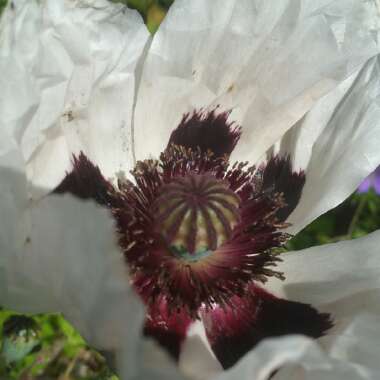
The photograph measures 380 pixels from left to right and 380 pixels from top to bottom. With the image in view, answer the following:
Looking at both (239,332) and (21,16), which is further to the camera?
(239,332)

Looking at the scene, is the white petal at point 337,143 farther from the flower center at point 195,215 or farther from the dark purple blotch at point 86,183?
the dark purple blotch at point 86,183

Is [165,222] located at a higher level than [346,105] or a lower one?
lower

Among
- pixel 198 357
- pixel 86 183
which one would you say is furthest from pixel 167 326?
pixel 86 183

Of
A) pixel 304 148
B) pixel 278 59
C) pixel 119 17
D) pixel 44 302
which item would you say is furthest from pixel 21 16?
pixel 304 148

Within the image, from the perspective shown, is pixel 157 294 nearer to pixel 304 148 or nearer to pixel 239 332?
pixel 239 332

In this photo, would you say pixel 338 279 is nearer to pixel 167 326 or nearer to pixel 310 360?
pixel 167 326

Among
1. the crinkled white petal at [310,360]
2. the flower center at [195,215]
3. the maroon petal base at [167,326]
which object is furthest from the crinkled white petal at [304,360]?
the flower center at [195,215]

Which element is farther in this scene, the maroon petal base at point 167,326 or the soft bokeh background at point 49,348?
the soft bokeh background at point 49,348
